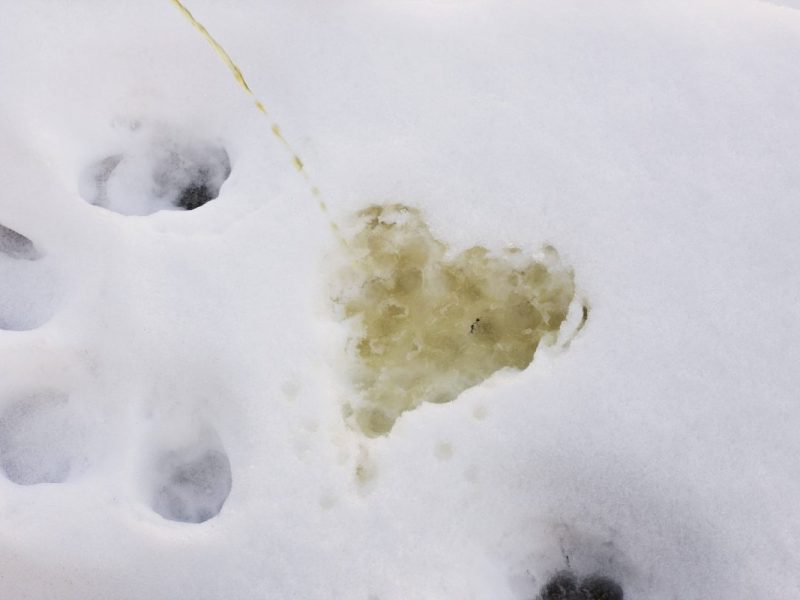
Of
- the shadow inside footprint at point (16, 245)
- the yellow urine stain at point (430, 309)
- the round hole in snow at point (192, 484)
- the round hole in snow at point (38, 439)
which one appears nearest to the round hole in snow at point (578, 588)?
the yellow urine stain at point (430, 309)

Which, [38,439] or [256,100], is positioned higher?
[256,100]

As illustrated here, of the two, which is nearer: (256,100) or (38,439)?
A: (38,439)

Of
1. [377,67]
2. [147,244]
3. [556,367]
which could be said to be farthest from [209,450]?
[377,67]

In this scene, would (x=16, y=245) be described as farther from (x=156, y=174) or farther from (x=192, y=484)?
(x=192, y=484)

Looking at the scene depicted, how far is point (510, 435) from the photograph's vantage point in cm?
76

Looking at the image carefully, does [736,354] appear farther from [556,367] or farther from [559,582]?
[559,582]

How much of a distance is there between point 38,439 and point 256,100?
0.44m

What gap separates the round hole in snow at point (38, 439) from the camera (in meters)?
0.78

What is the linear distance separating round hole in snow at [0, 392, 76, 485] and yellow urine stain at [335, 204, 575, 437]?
0.98 ft

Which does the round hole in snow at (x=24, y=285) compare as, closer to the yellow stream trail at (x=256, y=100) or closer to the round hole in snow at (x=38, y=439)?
the round hole in snow at (x=38, y=439)

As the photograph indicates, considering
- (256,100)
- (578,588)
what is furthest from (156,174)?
(578,588)

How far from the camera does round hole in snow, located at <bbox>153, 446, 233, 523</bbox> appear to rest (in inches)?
30.2

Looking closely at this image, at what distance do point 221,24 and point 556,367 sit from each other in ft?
1.82

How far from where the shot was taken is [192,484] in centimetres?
78
